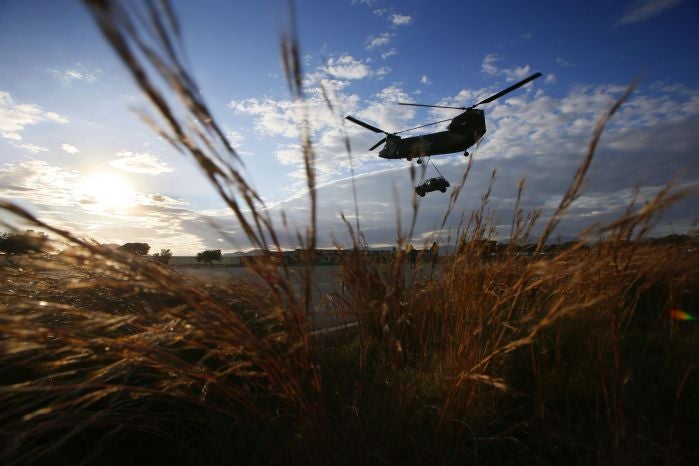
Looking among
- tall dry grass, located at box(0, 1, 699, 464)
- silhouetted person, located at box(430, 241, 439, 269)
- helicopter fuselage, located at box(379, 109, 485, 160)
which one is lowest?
tall dry grass, located at box(0, 1, 699, 464)

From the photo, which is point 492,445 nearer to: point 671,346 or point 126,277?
point 126,277

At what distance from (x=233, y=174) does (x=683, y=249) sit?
2.70 m

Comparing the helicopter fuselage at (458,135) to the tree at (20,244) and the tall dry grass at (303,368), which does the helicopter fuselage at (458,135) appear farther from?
the tree at (20,244)

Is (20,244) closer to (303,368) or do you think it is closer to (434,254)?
(303,368)

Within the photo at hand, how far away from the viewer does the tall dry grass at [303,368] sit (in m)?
0.85

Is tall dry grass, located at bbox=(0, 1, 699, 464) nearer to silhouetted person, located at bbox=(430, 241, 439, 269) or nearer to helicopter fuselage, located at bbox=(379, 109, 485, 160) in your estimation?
silhouetted person, located at bbox=(430, 241, 439, 269)

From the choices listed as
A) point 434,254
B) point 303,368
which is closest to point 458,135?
point 434,254

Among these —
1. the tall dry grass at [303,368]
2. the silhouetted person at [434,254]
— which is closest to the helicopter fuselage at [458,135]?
the silhouetted person at [434,254]

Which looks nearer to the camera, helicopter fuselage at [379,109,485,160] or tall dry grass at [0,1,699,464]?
tall dry grass at [0,1,699,464]

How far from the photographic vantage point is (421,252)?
198cm

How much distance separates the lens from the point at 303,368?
1.13m

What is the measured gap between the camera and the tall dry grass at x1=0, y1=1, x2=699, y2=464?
0.85 metres

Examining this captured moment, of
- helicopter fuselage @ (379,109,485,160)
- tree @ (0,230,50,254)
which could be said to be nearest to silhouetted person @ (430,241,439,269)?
tree @ (0,230,50,254)

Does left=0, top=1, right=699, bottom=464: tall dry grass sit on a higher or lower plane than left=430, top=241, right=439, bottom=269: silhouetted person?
lower
